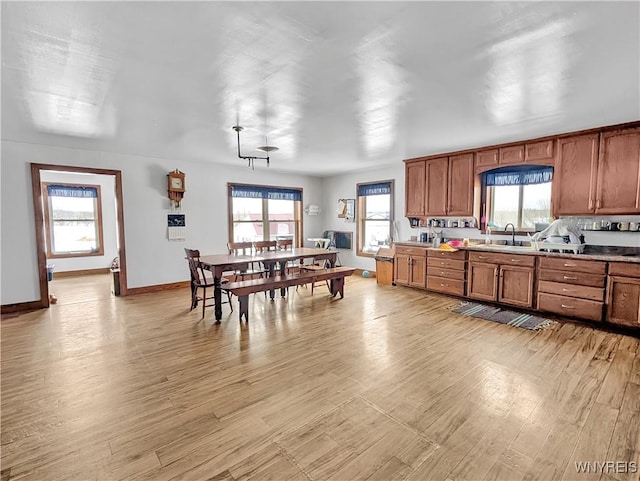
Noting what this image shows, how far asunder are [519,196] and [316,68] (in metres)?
4.13

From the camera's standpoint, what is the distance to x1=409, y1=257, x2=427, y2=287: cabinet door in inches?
216

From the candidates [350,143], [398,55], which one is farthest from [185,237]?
[398,55]

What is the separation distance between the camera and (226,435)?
1909 millimetres

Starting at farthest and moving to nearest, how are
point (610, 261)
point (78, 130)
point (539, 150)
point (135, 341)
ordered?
point (539, 150), point (78, 130), point (610, 261), point (135, 341)

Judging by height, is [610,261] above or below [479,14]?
below

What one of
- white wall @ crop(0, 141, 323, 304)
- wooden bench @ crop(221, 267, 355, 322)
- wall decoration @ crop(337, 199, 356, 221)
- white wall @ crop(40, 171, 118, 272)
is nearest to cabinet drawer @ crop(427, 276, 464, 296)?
wooden bench @ crop(221, 267, 355, 322)

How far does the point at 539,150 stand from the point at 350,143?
2555mm

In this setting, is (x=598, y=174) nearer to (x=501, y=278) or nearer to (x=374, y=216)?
(x=501, y=278)

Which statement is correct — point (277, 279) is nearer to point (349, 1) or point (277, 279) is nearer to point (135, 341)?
point (135, 341)

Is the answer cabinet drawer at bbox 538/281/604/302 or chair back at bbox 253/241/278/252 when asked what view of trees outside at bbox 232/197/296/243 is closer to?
chair back at bbox 253/241/278/252

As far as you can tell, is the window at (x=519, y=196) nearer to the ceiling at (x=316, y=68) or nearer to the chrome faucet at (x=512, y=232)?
the chrome faucet at (x=512, y=232)

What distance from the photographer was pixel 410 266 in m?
5.70

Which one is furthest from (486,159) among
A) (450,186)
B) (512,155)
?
(450,186)

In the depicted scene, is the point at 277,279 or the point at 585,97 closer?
the point at 585,97
